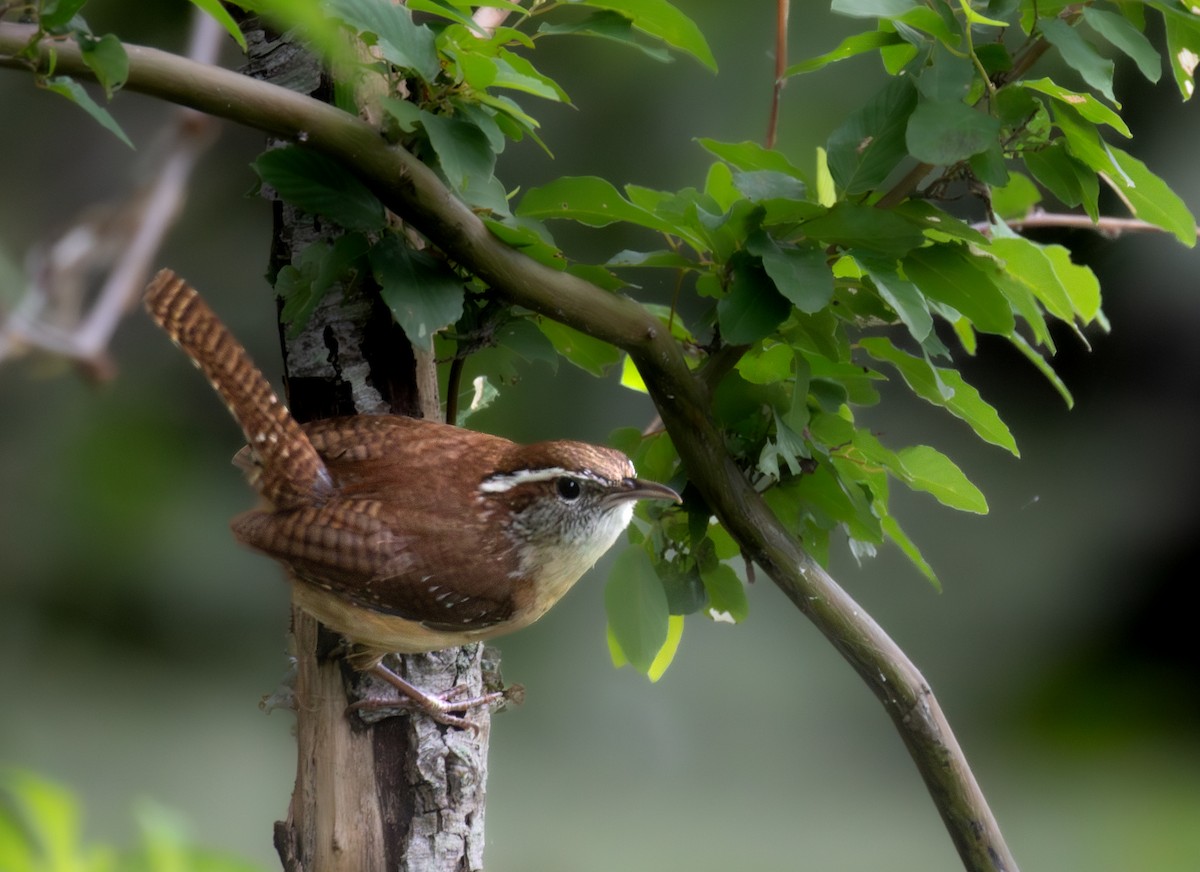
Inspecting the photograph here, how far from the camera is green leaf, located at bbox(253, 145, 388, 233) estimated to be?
4.42ft

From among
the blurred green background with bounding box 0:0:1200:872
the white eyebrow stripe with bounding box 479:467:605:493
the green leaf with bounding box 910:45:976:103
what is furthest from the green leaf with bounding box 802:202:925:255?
the blurred green background with bounding box 0:0:1200:872

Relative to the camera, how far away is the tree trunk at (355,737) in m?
1.60

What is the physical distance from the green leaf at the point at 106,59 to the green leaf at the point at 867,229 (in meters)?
0.73

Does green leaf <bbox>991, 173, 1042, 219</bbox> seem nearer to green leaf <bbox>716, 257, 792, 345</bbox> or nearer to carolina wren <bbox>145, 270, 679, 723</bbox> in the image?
green leaf <bbox>716, 257, 792, 345</bbox>

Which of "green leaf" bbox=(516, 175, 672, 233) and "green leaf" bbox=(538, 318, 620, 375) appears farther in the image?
"green leaf" bbox=(538, 318, 620, 375)

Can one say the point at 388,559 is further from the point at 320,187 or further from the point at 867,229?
the point at 867,229

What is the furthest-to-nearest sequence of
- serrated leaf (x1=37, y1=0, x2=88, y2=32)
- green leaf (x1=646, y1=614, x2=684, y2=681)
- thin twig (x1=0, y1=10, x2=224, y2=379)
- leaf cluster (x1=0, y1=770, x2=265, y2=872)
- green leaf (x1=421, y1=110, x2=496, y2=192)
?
green leaf (x1=646, y1=614, x2=684, y2=681) → green leaf (x1=421, y1=110, x2=496, y2=192) → serrated leaf (x1=37, y1=0, x2=88, y2=32) → thin twig (x1=0, y1=10, x2=224, y2=379) → leaf cluster (x1=0, y1=770, x2=265, y2=872)

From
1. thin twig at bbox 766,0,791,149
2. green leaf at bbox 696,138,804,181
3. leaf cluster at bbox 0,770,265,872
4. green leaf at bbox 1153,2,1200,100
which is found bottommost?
leaf cluster at bbox 0,770,265,872

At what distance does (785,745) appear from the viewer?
342 cm

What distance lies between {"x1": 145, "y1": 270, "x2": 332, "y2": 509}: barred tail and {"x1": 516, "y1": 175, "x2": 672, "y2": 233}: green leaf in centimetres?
42

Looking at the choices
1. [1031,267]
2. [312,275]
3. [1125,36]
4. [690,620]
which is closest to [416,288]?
[312,275]

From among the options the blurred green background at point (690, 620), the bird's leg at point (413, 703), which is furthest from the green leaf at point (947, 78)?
the blurred green background at point (690, 620)

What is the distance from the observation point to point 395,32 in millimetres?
1262

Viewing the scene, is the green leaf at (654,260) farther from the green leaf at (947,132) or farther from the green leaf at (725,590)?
the green leaf at (725,590)
